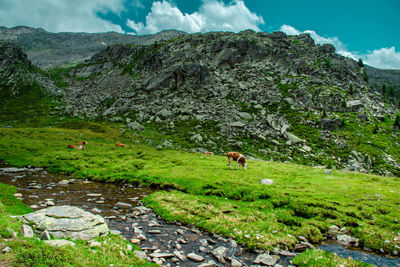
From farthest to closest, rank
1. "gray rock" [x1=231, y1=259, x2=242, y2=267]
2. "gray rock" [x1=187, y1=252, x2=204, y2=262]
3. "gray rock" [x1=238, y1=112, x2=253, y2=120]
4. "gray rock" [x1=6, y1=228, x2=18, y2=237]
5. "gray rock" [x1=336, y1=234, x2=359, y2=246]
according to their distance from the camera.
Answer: "gray rock" [x1=238, y1=112, x2=253, y2=120], "gray rock" [x1=336, y1=234, x2=359, y2=246], "gray rock" [x1=187, y1=252, x2=204, y2=262], "gray rock" [x1=231, y1=259, x2=242, y2=267], "gray rock" [x1=6, y1=228, x2=18, y2=237]

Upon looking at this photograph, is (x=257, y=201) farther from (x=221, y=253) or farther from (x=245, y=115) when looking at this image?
(x=245, y=115)

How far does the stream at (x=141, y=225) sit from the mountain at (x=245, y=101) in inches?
A: 1404

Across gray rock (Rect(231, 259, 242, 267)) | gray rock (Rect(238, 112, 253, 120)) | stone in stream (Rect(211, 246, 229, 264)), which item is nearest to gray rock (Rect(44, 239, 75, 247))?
stone in stream (Rect(211, 246, 229, 264))

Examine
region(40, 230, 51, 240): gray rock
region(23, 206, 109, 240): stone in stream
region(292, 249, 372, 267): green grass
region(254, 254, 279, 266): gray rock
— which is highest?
region(40, 230, 51, 240): gray rock

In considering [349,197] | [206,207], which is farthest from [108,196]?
[349,197]

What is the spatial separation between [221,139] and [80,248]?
54748 mm

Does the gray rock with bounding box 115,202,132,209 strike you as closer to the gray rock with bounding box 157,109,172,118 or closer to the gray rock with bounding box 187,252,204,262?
the gray rock with bounding box 187,252,204,262

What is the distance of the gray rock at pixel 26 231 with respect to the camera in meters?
8.56

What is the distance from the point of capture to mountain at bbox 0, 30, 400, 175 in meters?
60.3

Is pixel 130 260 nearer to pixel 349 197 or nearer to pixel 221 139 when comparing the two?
pixel 349 197

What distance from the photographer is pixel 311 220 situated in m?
14.5

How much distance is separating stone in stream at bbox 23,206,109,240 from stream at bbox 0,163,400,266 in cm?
191

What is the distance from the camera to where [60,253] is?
22.9ft

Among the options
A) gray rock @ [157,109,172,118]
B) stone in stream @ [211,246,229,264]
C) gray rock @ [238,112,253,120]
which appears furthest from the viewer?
gray rock @ [157,109,172,118]
